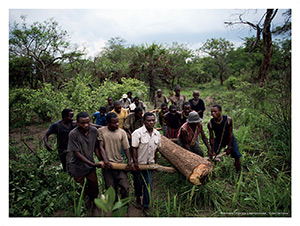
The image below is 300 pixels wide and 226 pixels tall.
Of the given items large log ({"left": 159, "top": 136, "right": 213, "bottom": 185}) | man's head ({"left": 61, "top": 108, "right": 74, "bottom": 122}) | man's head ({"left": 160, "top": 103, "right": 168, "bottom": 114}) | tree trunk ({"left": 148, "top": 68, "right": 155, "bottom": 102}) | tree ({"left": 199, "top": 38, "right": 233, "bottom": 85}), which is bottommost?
large log ({"left": 159, "top": 136, "right": 213, "bottom": 185})

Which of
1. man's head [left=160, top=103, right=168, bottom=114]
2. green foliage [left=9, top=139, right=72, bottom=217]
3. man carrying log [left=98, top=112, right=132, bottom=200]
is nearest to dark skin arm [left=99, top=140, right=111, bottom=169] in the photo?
man carrying log [left=98, top=112, right=132, bottom=200]

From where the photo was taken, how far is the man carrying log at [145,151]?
276cm

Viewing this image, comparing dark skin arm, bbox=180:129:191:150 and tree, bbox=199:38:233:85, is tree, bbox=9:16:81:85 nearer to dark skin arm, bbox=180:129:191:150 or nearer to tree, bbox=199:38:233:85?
dark skin arm, bbox=180:129:191:150

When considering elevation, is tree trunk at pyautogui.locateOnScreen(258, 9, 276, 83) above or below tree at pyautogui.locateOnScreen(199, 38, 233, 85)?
below

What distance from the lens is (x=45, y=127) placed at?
7.19 meters

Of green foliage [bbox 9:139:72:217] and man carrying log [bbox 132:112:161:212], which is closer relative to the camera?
green foliage [bbox 9:139:72:217]

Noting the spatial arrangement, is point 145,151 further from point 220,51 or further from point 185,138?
point 220,51

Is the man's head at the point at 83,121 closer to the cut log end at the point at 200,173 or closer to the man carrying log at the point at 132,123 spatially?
the man carrying log at the point at 132,123

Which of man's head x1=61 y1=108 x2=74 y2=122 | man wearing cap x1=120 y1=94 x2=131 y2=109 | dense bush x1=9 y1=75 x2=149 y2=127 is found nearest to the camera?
man's head x1=61 y1=108 x2=74 y2=122

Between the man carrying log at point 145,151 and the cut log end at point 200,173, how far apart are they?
0.63m

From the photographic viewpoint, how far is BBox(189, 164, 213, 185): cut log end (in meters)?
2.68

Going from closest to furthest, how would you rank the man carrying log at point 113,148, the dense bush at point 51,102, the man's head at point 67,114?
the man carrying log at point 113,148
the man's head at point 67,114
the dense bush at point 51,102

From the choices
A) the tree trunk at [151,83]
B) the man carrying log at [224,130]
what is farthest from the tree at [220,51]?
the man carrying log at [224,130]

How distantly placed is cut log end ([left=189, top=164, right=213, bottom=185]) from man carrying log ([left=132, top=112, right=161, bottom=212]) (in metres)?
0.63
